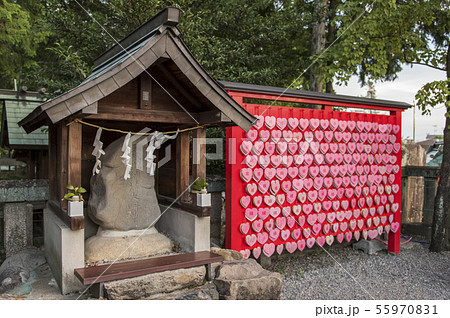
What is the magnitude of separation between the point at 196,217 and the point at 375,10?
6428mm

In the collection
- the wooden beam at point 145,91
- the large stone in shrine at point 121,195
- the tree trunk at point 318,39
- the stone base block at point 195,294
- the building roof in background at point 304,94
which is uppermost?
the tree trunk at point 318,39

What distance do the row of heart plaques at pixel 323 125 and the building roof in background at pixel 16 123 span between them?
5267mm

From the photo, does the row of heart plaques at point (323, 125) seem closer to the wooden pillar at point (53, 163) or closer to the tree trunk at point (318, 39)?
the wooden pillar at point (53, 163)

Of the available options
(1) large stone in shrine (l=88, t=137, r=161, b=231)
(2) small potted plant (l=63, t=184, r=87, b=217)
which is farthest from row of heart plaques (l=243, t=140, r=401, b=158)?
(2) small potted plant (l=63, t=184, r=87, b=217)

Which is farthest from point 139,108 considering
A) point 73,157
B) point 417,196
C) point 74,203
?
point 417,196

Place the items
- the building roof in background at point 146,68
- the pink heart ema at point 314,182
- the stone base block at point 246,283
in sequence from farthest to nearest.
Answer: the pink heart ema at point 314,182 → the stone base block at point 246,283 → the building roof in background at point 146,68

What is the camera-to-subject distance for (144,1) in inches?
267

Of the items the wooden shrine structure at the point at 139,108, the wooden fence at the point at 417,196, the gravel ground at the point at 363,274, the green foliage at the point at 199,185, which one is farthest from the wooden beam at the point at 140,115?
the wooden fence at the point at 417,196

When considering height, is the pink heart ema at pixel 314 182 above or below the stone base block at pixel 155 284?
above

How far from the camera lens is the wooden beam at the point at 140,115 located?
4.11m

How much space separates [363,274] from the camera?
6477 mm

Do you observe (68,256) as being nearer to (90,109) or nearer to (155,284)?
(155,284)
